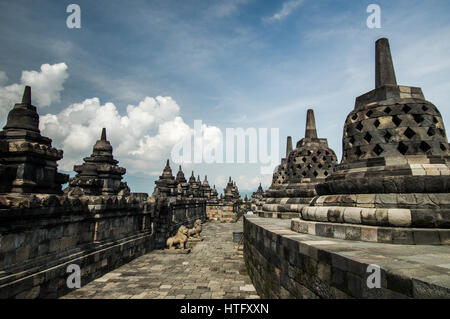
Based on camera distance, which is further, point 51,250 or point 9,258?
point 51,250

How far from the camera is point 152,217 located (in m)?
12.0

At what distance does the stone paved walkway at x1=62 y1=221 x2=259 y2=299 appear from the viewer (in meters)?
6.12

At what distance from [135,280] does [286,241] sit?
17.2ft

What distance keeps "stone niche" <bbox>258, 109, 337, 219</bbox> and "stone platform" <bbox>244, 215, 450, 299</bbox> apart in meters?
5.17

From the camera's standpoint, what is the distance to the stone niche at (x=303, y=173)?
9.55 meters

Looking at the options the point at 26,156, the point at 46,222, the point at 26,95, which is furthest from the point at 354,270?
the point at 26,95

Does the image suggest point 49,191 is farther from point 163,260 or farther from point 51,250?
point 163,260

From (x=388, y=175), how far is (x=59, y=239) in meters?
7.04

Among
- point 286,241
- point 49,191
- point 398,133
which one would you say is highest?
point 398,133

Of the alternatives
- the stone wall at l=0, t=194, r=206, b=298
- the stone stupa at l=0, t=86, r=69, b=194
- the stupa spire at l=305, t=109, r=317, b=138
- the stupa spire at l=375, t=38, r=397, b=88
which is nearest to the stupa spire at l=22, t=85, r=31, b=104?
the stone stupa at l=0, t=86, r=69, b=194

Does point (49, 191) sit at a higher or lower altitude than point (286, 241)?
higher

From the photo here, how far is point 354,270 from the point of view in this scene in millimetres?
2332

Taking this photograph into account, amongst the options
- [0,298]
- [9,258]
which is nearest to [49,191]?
[9,258]
